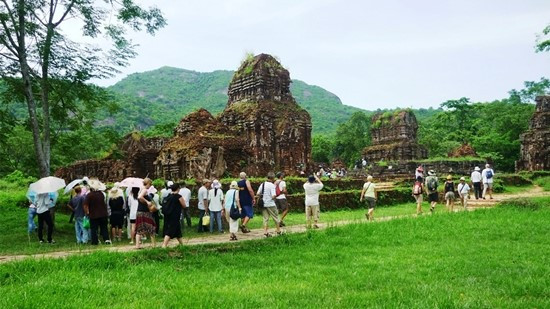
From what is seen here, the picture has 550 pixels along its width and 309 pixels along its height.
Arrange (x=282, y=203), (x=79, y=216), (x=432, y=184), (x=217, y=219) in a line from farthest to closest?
(x=432, y=184), (x=217, y=219), (x=282, y=203), (x=79, y=216)

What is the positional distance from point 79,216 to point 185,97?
111 metres

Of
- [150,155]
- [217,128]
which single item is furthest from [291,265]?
[150,155]

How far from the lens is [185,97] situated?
120m

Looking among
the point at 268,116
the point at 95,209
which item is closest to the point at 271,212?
the point at 95,209

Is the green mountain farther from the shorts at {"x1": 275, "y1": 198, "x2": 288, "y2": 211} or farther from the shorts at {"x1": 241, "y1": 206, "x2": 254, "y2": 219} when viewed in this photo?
the shorts at {"x1": 241, "y1": 206, "x2": 254, "y2": 219}

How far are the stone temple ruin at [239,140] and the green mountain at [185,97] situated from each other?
5092 cm

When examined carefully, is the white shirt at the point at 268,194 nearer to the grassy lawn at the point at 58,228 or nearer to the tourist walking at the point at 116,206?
the grassy lawn at the point at 58,228

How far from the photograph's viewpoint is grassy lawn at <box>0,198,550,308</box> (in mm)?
5277

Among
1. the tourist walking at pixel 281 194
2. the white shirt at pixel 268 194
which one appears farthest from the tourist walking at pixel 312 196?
the white shirt at pixel 268 194

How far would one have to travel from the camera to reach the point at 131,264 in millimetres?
7434

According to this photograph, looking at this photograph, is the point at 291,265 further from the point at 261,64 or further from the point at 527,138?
the point at 527,138

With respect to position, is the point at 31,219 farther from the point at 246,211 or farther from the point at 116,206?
the point at 246,211

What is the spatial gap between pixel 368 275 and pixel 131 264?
3.69 metres

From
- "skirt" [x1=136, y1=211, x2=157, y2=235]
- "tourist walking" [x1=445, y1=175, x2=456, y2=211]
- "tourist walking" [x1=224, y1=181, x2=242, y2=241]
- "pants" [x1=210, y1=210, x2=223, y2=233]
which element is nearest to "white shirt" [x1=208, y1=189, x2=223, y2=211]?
"pants" [x1=210, y1=210, x2=223, y2=233]
